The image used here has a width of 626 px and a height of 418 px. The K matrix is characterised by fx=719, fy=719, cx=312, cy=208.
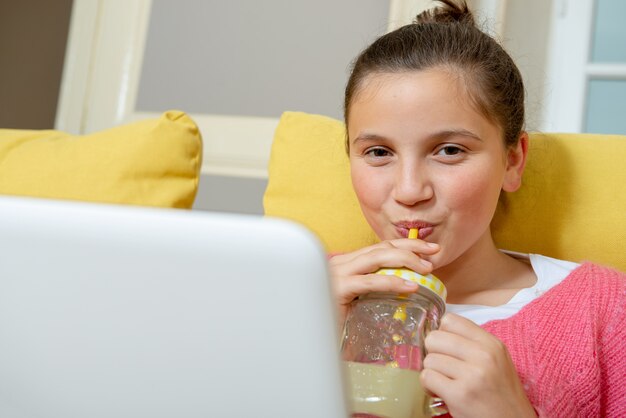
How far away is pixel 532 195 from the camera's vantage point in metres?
1.20

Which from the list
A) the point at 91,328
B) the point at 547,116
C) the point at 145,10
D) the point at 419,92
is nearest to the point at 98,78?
the point at 145,10

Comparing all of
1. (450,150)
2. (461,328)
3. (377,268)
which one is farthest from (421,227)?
(461,328)

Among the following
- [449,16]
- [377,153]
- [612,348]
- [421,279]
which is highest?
[449,16]

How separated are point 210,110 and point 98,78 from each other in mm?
458

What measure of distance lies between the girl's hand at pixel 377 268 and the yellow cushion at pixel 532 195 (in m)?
0.37

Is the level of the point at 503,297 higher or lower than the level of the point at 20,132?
lower

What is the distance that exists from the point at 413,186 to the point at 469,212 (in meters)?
0.11

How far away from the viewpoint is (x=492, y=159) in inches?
41.4

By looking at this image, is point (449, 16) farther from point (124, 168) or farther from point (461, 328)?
point (461, 328)

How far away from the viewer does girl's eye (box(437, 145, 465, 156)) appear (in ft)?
3.34

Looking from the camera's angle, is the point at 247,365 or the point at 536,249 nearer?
the point at 247,365

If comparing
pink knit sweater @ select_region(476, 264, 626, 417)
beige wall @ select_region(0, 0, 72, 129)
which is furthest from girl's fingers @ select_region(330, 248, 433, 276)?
beige wall @ select_region(0, 0, 72, 129)

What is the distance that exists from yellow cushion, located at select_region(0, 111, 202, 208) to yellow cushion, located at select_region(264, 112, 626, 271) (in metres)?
0.18

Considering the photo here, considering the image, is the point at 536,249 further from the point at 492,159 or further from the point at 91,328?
the point at 91,328
